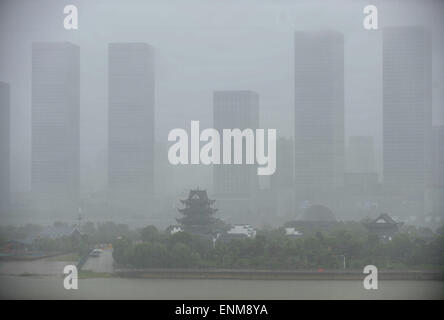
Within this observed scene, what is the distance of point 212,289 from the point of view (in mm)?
4938

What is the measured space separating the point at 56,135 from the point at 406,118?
303cm

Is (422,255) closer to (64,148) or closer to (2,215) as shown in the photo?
(64,148)

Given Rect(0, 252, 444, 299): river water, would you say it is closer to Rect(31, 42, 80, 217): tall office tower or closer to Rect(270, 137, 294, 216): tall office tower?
Rect(31, 42, 80, 217): tall office tower

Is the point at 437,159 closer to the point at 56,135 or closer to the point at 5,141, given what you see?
the point at 56,135

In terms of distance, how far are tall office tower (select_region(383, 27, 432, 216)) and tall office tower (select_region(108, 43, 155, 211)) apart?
6.70ft

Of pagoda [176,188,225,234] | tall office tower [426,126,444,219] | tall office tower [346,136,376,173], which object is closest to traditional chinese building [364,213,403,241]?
tall office tower [426,126,444,219]

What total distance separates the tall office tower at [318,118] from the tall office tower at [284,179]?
61 millimetres

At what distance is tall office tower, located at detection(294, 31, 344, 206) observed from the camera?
5.21 metres

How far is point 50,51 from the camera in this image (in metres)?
5.11

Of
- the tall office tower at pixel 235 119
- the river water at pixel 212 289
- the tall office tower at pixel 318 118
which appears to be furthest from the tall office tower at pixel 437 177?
the tall office tower at pixel 235 119

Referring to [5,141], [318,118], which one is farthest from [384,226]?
[5,141]
